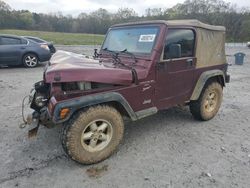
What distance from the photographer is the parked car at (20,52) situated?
412 inches

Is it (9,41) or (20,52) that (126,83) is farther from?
(9,41)

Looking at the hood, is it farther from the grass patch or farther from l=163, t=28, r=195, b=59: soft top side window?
the grass patch

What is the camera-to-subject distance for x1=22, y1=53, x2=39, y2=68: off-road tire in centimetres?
1097

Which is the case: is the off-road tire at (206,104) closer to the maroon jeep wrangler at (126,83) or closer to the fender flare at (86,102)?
the maroon jeep wrangler at (126,83)

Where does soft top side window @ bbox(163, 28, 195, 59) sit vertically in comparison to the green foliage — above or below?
below

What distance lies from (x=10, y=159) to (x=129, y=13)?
56.2 metres

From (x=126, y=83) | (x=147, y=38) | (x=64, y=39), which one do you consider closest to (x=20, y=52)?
(x=147, y=38)

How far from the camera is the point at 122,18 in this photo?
5094 cm

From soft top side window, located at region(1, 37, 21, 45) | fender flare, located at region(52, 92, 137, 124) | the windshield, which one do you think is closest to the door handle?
the windshield

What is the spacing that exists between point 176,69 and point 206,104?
1219 millimetres

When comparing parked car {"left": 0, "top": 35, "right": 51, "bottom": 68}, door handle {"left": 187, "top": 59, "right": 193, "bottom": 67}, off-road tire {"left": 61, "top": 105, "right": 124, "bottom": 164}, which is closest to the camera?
off-road tire {"left": 61, "top": 105, "right": 124, "bottom": 164}

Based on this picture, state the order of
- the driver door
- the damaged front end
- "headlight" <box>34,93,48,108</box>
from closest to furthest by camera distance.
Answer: the damaged front end < "headlight" <box>34,93,48,108</box> < the driver door

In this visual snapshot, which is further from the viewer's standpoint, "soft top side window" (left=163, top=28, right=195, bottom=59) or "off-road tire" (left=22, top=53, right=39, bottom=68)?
"off-road tire" (left=22, top=53, right=39, bottom=68)

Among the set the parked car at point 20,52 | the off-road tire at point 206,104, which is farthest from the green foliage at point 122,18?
the off-road tire at point 206,104
